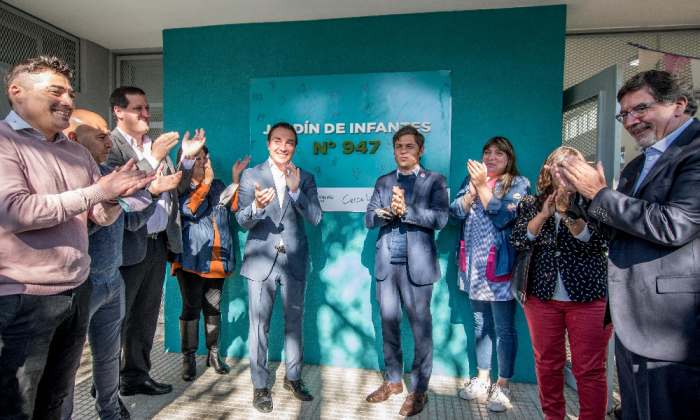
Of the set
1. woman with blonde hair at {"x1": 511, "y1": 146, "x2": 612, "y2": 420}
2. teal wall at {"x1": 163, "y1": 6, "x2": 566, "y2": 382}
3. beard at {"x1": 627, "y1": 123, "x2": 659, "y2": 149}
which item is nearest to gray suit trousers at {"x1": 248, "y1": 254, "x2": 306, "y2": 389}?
teal wall at {"x1": 163, "y1": 6, "x2": 566, "y2": 382}

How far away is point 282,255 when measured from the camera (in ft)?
10.5

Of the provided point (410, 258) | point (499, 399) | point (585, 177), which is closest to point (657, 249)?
point (585, 177)

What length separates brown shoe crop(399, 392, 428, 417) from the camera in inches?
120

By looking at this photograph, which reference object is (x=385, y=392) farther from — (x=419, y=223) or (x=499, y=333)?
(x=419, y=223)

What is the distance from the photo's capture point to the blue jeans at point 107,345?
247 cm

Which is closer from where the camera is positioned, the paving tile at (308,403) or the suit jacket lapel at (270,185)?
the paving tile at (308,403)

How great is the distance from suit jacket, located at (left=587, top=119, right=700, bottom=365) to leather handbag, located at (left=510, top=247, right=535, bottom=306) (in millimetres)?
721

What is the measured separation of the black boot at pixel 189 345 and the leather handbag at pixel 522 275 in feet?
8.96

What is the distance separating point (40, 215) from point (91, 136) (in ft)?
3.58

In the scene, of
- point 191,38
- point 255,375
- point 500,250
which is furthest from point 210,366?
point 191,38

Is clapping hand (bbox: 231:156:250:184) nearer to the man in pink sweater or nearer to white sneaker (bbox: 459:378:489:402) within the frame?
the man in pink sweater

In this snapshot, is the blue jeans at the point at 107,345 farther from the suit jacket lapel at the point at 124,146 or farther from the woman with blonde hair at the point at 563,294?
the woman with blonde hair at the point at 563,294

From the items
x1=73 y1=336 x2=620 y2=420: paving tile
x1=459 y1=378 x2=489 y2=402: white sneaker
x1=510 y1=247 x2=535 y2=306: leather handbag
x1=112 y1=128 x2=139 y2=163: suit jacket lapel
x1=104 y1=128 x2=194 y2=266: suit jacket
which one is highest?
x1=112 y1=128 x2=139 y2=163: suit jacket lapel

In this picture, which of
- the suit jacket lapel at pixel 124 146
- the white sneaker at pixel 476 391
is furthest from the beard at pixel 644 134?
the suit jacket lapel at pixel 124 146
